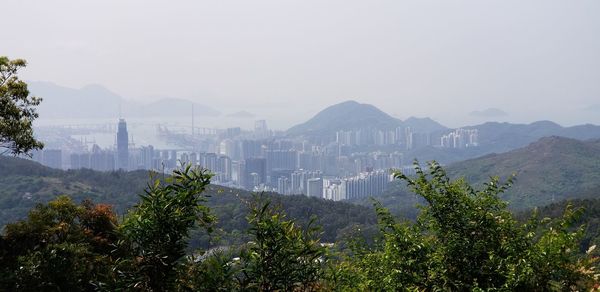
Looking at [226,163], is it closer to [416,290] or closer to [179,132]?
[179,132]

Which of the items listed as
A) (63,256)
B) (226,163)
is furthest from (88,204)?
(226,163)

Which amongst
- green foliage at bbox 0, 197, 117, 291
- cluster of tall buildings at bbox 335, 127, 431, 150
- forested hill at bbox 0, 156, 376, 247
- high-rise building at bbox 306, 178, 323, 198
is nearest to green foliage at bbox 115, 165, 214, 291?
green foliage at bbox 0, 197, 117, 291

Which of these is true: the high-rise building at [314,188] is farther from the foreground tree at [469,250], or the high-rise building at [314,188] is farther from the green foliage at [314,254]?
the foreground tree at [469,250]

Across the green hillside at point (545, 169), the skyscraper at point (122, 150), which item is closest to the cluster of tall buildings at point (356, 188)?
the green hillside at point (545, 169)

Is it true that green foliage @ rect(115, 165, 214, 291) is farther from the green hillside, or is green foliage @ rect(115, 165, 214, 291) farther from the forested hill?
the green hillside

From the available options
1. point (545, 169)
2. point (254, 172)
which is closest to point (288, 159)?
point (254, 172)
